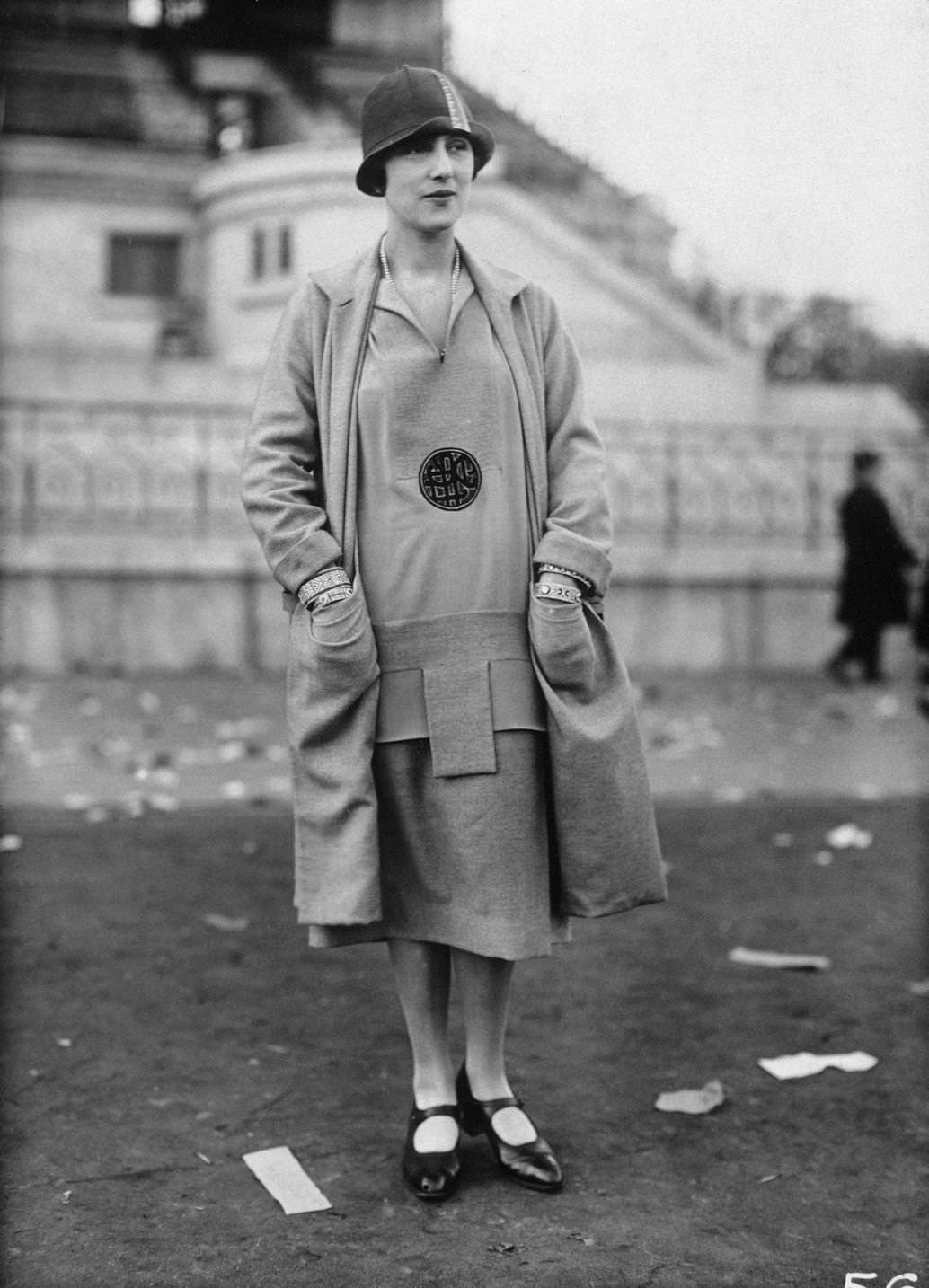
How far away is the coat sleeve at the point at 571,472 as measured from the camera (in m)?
2.99

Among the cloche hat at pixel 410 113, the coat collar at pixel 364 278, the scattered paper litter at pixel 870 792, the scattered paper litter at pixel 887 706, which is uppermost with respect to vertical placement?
the cloche hat at pixel 410 113

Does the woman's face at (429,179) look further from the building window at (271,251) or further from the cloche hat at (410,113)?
the building window at (271,251)

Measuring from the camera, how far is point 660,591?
13172mm

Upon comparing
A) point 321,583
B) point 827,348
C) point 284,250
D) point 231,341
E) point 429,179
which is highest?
point 284,250

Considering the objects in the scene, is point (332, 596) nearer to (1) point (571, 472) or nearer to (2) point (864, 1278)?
(1) point (571, 472)

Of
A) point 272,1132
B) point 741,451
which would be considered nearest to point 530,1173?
point 272,1132

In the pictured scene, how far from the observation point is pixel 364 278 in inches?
122

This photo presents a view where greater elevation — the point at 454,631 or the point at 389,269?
the point at 389,269

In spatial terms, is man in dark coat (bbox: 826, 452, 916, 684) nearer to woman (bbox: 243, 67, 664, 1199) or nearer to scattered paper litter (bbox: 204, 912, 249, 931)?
scattered paper litter (bbox: 204, 912, 249, 931)

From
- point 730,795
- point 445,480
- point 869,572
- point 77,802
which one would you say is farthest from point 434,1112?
point 869,572

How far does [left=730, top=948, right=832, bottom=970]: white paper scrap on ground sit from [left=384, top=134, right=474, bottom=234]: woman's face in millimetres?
2747

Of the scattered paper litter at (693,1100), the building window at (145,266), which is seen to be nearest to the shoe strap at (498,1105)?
the scattered paper litter at (693,1100)

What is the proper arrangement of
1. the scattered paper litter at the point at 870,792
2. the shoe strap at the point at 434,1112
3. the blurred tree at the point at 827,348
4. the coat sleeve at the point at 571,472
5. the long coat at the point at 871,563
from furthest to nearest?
the blurred tree at the point at 827,348, the long coat at the point at 871,563, the scattered paper litter at the point at 870,792, the shoe strap at the point at 434,1112, the coat sleeve at the point at 571,472

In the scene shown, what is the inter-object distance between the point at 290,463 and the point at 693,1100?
182 centimetres
